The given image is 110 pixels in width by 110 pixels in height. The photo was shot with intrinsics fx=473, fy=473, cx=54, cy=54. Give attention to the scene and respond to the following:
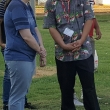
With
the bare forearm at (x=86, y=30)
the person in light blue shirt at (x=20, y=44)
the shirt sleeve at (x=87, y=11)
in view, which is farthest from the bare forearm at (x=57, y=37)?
the person in light blue shirt at (x=20, y=44)

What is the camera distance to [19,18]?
5.29 m

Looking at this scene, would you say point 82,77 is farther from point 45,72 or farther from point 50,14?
point 45,72

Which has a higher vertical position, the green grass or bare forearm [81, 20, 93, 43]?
bare forearm [81, 20, 93, 43]

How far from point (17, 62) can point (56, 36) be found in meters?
0.87

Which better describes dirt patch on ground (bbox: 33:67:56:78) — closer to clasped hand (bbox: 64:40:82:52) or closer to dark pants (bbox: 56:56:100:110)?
dark pants (bbox: 56:56:100:110)

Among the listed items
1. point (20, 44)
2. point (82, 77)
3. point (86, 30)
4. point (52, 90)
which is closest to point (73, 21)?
point (86, 30)

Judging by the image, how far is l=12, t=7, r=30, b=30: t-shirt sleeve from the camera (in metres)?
5.28

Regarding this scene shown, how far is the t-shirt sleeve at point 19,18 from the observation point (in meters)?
5.28

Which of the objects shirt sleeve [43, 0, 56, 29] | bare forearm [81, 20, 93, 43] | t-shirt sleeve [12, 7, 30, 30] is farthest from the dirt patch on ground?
t-shirt sleeve [12, 7, 30, 30]

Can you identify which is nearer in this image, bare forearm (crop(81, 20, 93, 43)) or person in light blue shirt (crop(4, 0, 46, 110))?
person in light blue shirt (crop(4, 0, 46, 110))

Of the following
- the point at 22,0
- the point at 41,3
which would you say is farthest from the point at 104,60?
the point at 41,3

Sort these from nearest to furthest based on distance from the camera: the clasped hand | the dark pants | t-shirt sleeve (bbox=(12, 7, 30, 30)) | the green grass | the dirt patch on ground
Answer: t-shirt sleeve (bbox=(12, 7, 30, 30)) < the clasped hand < the dark pants < the green grass < the dirt patch on ground

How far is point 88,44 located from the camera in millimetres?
6098

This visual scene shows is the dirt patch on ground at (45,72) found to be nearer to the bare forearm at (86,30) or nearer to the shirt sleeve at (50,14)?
the shirt sleeve at (50,14)
